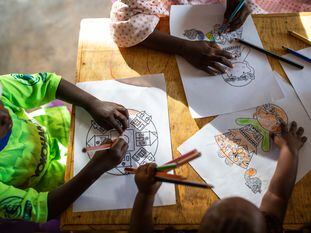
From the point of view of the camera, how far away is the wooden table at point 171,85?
2.18 feet

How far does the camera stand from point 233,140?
735mm

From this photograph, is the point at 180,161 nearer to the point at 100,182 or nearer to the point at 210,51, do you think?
the point at 100,182

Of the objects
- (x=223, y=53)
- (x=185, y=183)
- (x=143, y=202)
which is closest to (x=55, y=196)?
(x=143, y=202)

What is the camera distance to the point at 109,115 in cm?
74

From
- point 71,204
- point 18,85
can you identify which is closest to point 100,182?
point 71,204

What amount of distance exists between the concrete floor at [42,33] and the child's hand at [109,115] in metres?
0.86

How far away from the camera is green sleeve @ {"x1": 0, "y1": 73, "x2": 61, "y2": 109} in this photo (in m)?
0.80

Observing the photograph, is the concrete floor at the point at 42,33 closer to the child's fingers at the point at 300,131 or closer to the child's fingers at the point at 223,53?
the child's fingers at the point at 223,53

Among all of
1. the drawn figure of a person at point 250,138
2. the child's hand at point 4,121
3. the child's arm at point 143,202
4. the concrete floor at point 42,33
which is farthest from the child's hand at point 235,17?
the concrete floor at point 42,33

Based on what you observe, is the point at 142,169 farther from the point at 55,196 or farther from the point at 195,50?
the point at 195,50

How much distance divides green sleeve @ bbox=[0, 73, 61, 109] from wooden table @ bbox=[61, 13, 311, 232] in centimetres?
8

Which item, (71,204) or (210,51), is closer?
(71,204)

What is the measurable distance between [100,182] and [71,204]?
7 centimetres

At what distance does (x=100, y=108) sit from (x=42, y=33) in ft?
3.78
